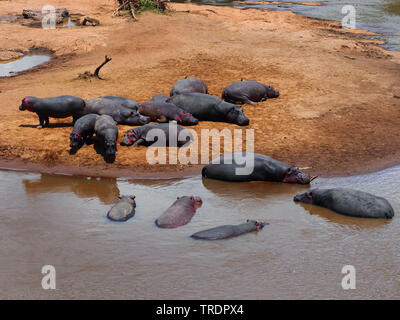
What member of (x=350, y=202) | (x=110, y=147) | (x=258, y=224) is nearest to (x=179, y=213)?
(x=258, y=224)

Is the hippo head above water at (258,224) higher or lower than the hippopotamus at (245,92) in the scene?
lower

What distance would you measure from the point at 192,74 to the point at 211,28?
588 cm

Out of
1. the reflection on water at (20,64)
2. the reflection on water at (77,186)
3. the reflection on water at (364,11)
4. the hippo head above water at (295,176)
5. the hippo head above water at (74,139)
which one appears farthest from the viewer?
the reflection on water at (364,11)

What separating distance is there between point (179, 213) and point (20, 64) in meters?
10.6

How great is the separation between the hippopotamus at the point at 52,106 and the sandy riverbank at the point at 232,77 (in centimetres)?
33

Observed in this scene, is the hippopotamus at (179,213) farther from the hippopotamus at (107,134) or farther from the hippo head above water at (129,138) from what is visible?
the hippo head above water at (129,138)

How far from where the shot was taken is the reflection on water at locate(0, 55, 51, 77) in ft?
46.9

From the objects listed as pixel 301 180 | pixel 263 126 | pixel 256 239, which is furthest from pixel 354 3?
pixel 256 239

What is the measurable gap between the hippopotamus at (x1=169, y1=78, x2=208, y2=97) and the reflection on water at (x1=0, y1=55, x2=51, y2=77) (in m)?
5.30

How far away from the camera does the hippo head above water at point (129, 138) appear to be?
9.22 meters

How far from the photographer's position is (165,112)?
1015 cm

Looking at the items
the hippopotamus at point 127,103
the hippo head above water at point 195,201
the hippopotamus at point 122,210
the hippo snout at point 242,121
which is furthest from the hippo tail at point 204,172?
the hippopotamus at point 127,103

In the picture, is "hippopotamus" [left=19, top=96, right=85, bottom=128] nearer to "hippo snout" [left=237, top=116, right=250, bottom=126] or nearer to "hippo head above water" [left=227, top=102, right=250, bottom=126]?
"hippo head above water" [left=227, top=102, right=250, bottom=126]

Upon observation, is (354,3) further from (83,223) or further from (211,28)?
(83,223)
